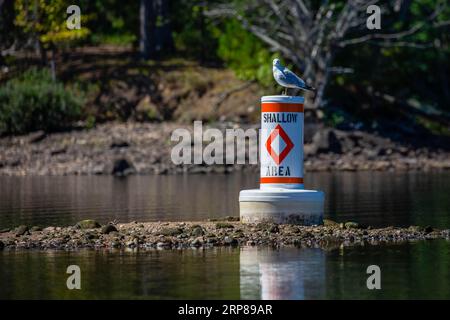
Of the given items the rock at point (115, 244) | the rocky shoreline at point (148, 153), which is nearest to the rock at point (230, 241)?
the rock at point (115, 244)

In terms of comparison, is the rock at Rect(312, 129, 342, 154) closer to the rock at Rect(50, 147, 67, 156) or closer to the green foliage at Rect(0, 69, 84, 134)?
the rock at Rect(50, 147, 67, 156)

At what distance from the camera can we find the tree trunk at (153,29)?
6272 cm

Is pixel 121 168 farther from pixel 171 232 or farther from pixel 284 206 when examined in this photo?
pixel 171 232

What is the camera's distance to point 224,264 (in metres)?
20.9

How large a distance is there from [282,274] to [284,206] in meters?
6.03

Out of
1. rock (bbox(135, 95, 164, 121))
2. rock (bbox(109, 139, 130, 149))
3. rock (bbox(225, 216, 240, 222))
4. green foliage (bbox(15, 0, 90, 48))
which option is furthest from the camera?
rock (bbox(135, 95, 164, 121))

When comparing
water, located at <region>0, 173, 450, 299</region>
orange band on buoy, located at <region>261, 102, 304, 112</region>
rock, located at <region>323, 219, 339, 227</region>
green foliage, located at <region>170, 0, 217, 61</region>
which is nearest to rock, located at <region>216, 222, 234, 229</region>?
rock, located at <region>323, 219, 339, 227</region>

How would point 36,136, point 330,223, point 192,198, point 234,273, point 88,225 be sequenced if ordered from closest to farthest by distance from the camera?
1. point 234,273
2. point 88,225
3. point 330,223
4. point 192,198
5. point 36,136

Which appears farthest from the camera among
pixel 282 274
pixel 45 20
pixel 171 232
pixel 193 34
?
pixel 193 34

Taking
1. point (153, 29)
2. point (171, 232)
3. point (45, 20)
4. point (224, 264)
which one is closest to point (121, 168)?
point (45, 20)

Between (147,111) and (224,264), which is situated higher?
(147,111)

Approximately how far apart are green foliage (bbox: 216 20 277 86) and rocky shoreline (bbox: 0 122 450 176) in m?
4.01

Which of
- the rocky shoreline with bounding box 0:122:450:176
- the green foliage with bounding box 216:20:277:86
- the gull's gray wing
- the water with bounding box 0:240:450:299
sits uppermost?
the green foliage with bounding box 216:20:277:86

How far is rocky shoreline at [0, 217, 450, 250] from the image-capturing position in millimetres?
23672
